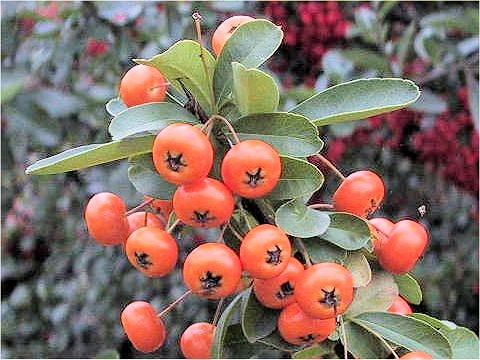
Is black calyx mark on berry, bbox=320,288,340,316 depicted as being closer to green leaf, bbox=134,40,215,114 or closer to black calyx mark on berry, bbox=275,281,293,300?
black calyx mark on berry, bbox=275,281,293,300

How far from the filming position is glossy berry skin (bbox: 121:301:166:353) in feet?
3.24

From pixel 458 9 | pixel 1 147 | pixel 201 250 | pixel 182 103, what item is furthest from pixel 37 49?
pixel 201 250

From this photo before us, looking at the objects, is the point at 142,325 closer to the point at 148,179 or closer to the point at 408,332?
the point at 148,179

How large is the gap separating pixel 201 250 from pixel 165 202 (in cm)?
15

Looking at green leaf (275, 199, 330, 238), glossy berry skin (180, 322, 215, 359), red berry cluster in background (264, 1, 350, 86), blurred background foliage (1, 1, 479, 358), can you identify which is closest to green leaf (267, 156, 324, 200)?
green leaf (275, 199, 330, 238)

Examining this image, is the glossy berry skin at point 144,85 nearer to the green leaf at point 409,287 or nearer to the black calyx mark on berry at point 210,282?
the black calyx mark on berry at point 210,282

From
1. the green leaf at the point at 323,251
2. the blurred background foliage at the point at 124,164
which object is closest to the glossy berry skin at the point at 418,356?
the green leaf at the point at 323,251

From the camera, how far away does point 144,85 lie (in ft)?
3.02

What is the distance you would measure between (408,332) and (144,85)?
45 cm

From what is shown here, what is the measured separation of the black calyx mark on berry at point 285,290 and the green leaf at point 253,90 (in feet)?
0.70

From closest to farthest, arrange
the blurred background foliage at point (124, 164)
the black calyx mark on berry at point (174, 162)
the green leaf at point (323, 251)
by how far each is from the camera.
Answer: the black calyx mark on berry at point (174, 162) < the green leaf at point (323, 251) < the blurred background foliage at point (124, 164)

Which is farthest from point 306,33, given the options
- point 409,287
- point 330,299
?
point 330,299

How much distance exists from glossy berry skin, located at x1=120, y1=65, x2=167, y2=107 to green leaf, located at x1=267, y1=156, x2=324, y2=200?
178 mm

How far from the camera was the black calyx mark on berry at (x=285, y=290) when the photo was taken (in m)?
0.90
